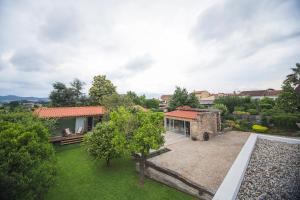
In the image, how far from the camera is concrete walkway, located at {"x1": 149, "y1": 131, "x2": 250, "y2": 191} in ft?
30.3

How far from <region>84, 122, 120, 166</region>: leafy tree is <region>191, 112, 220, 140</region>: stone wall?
1082 cm

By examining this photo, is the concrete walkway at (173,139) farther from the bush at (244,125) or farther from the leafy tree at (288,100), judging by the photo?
the leafy tree at (288,100)

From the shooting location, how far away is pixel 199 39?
15.8m

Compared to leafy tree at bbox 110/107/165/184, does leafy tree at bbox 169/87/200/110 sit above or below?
above

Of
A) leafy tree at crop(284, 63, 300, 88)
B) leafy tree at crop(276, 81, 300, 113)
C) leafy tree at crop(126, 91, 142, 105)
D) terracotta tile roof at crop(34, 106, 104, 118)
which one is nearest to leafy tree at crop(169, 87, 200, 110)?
leafy tree at crop(126, 91, 142, 105)

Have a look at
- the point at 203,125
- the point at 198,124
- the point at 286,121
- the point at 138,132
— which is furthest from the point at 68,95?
the point at 286,121

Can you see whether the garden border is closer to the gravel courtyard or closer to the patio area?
the gravel courtyard

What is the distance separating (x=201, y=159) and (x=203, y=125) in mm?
6441

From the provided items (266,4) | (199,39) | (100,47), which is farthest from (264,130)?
(100,47)

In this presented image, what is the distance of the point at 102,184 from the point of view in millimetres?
9102

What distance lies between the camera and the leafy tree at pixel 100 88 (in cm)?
2973

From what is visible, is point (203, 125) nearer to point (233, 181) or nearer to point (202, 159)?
point (202, 159)

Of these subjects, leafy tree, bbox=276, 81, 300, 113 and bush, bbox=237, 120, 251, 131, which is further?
leafy tree, bbox=276, 81, 300, 113

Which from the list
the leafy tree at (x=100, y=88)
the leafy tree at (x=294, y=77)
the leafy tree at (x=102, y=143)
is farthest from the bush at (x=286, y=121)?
the leafy tree at (x=100, y=88)
